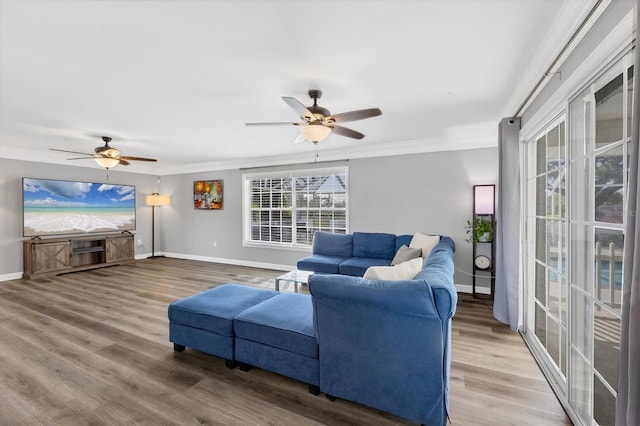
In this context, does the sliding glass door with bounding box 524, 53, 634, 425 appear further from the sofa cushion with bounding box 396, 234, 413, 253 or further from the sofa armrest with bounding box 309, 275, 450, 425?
the sofa cushion with bounding box 396, 234, 413, 253

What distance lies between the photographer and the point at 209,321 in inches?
99.0

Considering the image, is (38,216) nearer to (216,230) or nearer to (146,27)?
(216,230)

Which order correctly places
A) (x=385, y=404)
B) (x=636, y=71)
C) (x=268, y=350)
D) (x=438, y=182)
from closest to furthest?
(x=636, y=71)
(x=385, y=404)
(x=268, y=350)
(x=438, y=182)

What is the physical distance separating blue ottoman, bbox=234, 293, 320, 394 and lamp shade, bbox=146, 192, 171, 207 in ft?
21.2

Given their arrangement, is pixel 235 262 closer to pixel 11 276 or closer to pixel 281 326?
pixel 11 276

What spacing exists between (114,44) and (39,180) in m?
5.70

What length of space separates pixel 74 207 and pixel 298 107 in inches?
256

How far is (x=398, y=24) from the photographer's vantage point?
191cm

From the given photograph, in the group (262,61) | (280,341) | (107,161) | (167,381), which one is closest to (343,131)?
(262,61)

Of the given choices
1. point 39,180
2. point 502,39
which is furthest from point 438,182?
point 39,180

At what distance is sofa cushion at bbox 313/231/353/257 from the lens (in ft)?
16.9

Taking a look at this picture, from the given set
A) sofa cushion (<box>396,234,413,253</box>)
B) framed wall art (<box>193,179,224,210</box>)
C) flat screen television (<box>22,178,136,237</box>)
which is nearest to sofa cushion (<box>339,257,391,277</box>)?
sofa cushion (<box>396,234,413,253</box>)

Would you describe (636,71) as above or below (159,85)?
below

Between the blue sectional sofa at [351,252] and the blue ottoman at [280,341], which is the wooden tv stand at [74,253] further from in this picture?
the blue ottoman at [280,341]
